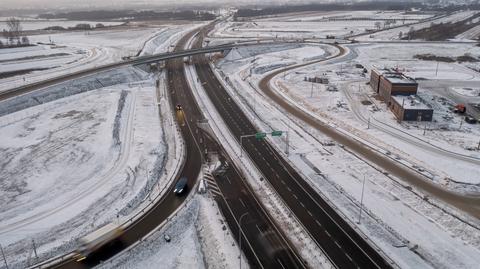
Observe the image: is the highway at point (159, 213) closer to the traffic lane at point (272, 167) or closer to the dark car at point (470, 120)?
the traffic lane at point (272, 167)

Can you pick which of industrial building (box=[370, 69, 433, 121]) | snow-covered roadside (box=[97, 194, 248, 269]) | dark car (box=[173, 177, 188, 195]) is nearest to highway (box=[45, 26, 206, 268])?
dark car (box=[173, 177, 188, 195])

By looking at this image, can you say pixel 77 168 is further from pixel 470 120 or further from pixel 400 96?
pixel 470 120

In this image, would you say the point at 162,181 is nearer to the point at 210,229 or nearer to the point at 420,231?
the point at 210,229

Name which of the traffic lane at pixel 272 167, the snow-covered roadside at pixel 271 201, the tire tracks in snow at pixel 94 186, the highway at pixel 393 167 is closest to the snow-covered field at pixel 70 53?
the tire tracks in snow at pixel 94 186

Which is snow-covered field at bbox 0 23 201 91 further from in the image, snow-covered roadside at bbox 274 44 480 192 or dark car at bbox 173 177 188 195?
snow-covered roadside at bbox 274 44 480 192

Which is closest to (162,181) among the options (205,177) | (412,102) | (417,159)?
(205,177)

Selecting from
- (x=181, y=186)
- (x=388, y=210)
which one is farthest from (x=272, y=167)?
(x=388, y=210)

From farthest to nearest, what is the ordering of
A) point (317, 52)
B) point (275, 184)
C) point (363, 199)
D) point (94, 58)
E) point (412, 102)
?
point (317, 52) < point (94, 58) < point (412, 102) < point (275, 184) < point (363, 199)
